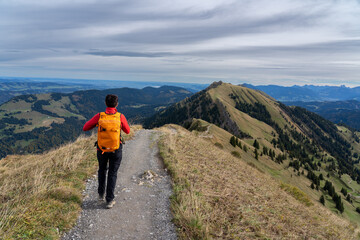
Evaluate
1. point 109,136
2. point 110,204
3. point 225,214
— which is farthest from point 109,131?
point 225,214

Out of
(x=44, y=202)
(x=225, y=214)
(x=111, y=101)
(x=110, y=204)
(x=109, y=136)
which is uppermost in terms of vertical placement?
(x=111, y=101)

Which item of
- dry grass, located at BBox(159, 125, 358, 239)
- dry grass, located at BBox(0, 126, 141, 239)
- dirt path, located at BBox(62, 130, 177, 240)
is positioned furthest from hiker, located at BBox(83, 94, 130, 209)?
dry grass, located at BBox(159, 125, 358, 239)

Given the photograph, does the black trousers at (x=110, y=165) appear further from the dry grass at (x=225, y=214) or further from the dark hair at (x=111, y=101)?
the dry grass at (x=225, y=214)

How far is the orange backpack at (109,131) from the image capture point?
7.54m

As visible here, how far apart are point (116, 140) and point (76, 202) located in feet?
10.4

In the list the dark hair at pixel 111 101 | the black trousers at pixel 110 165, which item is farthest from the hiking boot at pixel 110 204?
Result: the dark hair at pixel 111 101

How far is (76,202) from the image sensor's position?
8.11 m

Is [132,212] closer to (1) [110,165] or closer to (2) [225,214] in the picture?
(1) [110,165]

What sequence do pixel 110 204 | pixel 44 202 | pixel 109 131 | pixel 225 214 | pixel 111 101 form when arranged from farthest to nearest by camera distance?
pixel 110 204 → pixel 111 101 → pixel 225 214 → pixel 109 131 → pixel 44 202

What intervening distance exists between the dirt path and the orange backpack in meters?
2.48

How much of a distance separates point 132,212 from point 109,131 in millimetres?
3370

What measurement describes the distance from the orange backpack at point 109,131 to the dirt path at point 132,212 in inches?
97.8

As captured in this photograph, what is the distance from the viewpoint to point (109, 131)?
7559mm

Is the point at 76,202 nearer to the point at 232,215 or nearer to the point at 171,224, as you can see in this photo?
the point at 171,224
